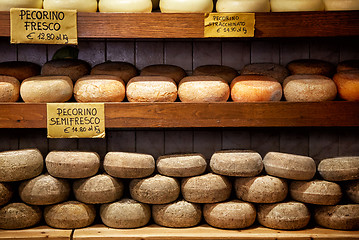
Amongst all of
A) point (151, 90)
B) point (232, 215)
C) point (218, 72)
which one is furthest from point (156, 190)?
point (218, 72)

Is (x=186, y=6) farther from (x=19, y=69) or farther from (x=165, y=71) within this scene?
(x=19, y=69)

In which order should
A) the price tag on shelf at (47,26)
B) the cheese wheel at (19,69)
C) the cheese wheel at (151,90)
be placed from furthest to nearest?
the cheese wheel at (19,69), the cheese wheel at (151,90), the price tag on shelf at (47,26)

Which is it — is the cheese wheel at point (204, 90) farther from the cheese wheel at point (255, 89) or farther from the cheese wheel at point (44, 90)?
the cheese wheel at point (44, 90)

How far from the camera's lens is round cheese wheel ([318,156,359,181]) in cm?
180

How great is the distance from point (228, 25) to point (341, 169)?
36.8 inches

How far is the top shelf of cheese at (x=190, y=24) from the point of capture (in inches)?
68.6

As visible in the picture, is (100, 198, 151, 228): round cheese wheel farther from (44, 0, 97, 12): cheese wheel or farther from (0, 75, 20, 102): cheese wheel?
(44, 0, 97, 12): cheese wheel

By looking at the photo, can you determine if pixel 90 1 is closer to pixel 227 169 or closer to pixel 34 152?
pixel 34 152

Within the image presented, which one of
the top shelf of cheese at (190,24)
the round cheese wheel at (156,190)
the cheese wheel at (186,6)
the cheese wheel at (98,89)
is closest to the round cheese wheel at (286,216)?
the round cheese wheel at (156,190)

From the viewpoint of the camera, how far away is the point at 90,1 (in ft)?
6.12

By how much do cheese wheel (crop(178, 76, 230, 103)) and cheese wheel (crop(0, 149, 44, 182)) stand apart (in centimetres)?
85

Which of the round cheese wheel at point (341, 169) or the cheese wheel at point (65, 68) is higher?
the cheese wheel at point (65, 68)

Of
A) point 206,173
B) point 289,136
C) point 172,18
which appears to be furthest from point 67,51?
point 289,136

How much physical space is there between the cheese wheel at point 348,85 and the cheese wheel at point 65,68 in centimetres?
143
